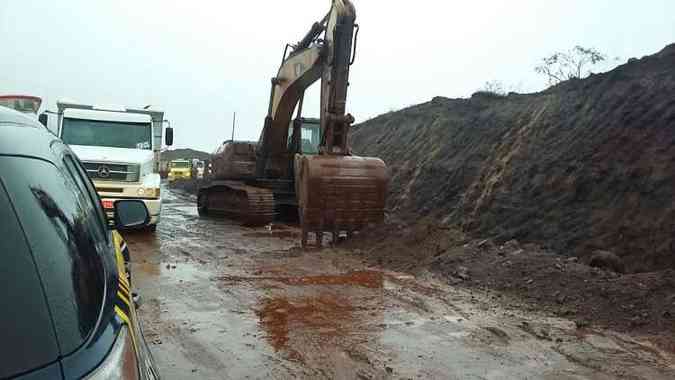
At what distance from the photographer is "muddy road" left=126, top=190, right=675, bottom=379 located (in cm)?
480

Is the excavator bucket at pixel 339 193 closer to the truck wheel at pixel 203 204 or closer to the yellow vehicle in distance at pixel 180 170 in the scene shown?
the truck wheel at pixel 203 204

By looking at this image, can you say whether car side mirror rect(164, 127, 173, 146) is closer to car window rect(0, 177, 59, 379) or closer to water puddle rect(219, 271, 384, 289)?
water puddle rect(219, 271, 384, 289)

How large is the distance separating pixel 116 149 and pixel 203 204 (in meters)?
6.25

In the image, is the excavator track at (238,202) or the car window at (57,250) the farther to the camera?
the excavator track at (238,202)

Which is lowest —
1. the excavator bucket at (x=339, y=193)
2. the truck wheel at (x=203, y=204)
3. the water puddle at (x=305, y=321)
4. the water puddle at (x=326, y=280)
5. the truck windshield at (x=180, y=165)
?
the water puddle at (x=305, y=321)

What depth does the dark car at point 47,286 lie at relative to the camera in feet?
4.55

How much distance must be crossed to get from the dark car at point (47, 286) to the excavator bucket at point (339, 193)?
871cm

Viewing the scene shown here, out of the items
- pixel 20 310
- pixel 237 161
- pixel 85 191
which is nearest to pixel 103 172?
pixel 237 161

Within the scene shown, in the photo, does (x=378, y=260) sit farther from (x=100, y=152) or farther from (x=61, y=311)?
(x=61, y=311)

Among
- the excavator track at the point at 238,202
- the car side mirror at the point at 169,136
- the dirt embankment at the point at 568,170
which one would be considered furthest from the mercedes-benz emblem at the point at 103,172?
the dirt embankment at the point at 568,170

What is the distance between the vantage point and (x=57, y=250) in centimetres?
159

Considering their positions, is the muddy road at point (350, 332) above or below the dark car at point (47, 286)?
below

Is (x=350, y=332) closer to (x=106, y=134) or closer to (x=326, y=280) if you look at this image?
(x=326, y=280)

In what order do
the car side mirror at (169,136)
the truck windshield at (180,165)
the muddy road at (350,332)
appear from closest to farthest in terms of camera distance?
1. the muddy road at (350,332)
2. the car side mirror at (169,136)
3. the truck windshield at (180,165)
